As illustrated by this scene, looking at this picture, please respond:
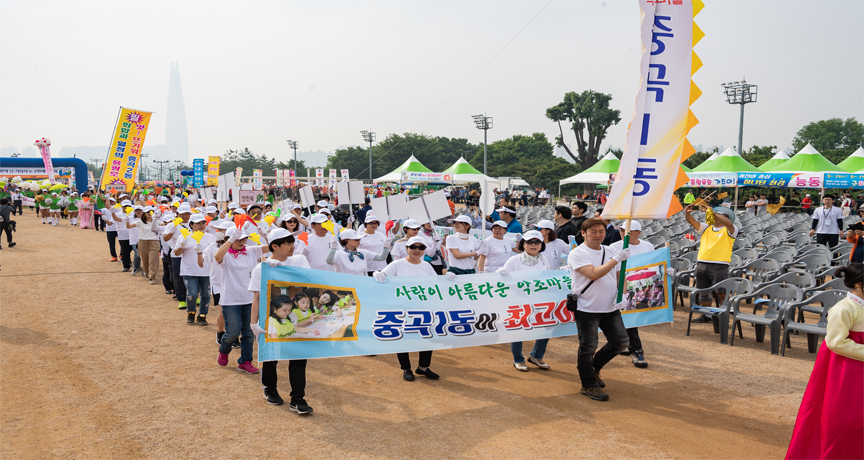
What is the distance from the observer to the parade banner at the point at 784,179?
930 inches

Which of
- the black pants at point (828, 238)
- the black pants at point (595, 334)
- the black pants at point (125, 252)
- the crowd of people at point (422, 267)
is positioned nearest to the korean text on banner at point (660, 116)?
the crowd of people at point (422, 267)

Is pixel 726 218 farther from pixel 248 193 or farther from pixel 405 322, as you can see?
pixel 248 193

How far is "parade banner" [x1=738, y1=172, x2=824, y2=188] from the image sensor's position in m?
23.6

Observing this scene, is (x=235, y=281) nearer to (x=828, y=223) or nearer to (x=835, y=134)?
(x=828, y=223)

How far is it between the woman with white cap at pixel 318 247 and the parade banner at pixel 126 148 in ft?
78.5

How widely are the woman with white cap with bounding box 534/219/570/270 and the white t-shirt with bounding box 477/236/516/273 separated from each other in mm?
561

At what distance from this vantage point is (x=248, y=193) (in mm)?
15531

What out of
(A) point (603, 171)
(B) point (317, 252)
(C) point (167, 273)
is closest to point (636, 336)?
(B) point (317, 252)

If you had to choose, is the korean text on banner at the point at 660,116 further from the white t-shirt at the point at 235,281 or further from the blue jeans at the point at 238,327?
the blue jeans at the point at 238,327

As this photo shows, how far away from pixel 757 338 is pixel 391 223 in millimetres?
6128

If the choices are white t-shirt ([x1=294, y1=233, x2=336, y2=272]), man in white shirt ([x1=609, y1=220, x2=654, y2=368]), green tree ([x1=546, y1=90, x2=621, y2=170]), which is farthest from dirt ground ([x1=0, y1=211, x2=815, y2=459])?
green tree ([x1=546, y1=90, x2=621, y2=170])

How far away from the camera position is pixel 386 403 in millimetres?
5359

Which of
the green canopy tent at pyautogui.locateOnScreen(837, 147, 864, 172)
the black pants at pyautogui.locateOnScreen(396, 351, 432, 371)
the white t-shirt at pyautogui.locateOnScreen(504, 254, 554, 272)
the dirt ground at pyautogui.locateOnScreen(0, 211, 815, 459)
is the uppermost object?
the green canopy tent at pyautogui.locateOnScreen(837, 147, 864, 172)

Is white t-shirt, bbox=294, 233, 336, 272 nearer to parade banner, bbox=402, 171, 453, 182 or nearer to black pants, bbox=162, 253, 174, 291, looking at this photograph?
black pants, bbox=162, 253, 174, 291
